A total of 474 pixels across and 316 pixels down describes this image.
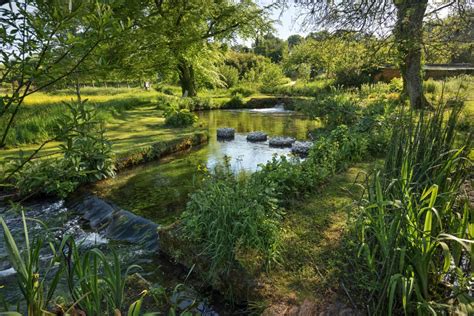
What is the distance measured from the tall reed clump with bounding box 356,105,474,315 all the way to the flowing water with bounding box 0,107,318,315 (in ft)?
4.71

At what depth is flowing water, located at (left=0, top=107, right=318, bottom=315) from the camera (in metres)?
3.38

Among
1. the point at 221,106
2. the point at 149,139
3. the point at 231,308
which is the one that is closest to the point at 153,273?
the point at 231,308

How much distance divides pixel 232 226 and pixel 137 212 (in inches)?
101

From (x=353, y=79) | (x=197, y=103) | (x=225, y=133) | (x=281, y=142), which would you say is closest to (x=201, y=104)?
(x=197, y=103)

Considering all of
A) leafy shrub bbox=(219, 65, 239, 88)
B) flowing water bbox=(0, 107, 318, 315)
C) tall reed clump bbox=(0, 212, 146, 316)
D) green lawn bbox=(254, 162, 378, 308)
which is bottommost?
flowing water bbox=(0, 107, 318, 315)

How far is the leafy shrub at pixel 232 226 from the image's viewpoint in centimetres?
279

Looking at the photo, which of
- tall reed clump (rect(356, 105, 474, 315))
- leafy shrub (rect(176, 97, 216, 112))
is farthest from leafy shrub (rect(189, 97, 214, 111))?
tall reed clump (rect(356, 105, 474, 315))

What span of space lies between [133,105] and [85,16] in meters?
14.7

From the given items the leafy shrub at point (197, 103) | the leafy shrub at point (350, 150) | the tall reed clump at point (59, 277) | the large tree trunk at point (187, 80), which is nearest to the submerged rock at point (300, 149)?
the leafy shrub at point (350, 150)

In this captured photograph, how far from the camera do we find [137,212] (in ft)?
16.6

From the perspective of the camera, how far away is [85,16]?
140cm

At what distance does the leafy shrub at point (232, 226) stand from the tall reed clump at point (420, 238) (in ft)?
2.62

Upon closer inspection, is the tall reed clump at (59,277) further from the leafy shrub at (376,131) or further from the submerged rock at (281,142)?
the submerged rock at (281,142)

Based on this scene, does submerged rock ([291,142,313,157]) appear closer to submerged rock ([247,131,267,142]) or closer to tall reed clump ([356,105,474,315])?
submerged rock ([247,131,267,142])
